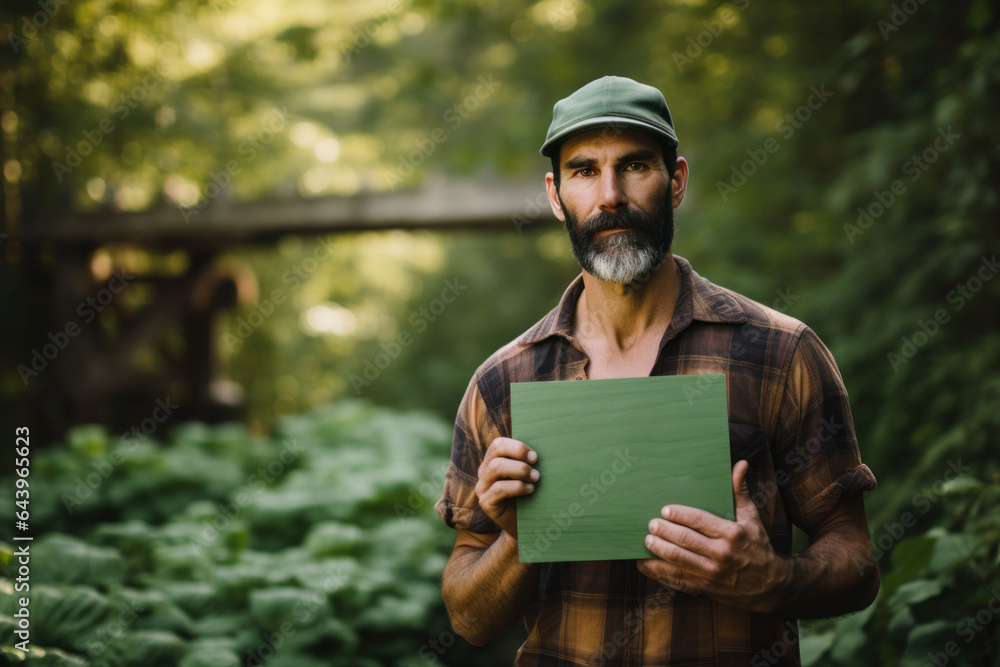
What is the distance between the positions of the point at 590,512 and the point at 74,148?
7.90m

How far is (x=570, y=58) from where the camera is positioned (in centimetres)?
772
